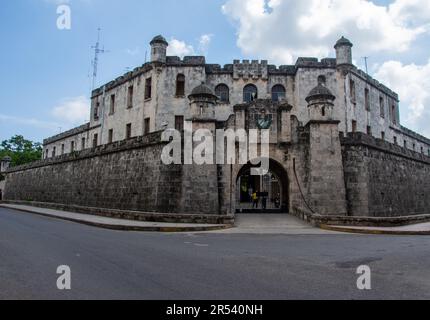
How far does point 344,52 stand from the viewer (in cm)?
2589

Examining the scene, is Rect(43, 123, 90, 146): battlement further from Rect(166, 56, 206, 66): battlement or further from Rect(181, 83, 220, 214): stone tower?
Rect(181, 83, 220, 214): stone tower

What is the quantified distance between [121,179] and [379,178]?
14.9m

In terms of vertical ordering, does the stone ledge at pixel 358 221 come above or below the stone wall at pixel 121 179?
below

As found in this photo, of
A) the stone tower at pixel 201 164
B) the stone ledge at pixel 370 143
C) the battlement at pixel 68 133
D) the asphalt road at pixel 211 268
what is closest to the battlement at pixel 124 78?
the battlement at pixel 68 133

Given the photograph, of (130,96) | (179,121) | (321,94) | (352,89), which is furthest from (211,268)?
(130,96)

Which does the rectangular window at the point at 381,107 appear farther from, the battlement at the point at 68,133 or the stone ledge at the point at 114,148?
the battlement at the point at 68,133

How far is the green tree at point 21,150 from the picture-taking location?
49125mm

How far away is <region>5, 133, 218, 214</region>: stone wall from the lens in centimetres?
1700

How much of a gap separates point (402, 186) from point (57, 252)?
19.8m

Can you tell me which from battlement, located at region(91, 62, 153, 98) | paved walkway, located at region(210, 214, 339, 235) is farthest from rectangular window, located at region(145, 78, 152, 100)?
paved walkway, located at region(210, 214, 339, 235)

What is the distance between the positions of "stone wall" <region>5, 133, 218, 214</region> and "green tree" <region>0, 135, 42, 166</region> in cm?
2351

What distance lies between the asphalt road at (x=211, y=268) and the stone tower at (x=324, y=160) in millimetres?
5975

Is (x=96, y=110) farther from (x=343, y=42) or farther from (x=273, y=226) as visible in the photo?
(x=273, y=226)
